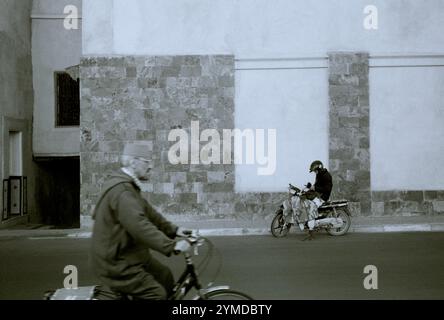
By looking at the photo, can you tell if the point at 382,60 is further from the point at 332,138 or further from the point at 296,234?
the point at 296,234

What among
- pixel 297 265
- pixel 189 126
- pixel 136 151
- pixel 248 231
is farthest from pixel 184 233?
pixel 189 126

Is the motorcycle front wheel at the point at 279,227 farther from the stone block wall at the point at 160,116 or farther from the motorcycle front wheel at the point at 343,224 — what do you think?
the stone block wall at the point at 160,116

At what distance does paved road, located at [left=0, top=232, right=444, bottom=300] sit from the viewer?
827cm

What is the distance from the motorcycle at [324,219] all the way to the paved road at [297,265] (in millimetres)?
204

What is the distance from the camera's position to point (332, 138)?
1703 cm

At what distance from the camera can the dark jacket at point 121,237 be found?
4.68 meters

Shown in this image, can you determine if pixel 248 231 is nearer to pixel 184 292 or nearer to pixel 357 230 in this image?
pixel 357 230

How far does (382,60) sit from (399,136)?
2.03 m

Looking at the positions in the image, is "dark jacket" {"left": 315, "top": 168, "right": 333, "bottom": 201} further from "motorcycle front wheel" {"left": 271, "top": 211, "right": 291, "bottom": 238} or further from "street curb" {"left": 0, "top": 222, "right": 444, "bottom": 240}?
"street curb" {"left": 0, "top": 222, "right": 444, "bottom": 240}

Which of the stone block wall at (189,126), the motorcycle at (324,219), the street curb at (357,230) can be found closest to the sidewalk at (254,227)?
the street curb at (357,230)

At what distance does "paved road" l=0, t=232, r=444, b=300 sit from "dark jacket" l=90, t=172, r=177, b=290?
3414mm

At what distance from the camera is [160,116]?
55.8 feet

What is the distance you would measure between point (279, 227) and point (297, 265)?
3849 mm
